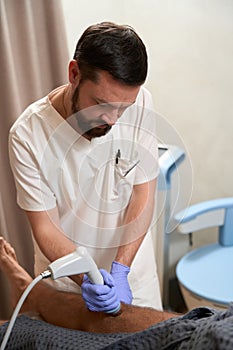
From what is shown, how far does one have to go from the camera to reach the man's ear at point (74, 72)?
1.27 m

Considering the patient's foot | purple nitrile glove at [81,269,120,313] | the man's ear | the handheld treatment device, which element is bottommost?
the patient's foot

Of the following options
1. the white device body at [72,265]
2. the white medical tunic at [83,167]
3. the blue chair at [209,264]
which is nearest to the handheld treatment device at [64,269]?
the white device body at [72,265]

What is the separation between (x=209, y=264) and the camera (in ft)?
6.88

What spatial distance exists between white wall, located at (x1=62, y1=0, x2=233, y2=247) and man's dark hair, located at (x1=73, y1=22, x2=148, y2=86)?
94 cm

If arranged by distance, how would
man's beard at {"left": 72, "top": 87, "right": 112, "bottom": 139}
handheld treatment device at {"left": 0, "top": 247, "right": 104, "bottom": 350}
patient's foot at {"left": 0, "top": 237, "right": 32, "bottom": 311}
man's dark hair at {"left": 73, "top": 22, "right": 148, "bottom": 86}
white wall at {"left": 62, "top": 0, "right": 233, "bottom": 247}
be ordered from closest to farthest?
1. handheld treatment device at {"left": 0, "top": 247, "right": 104, "bottom": 350}
2. man's dark hair at {"left": 73, "top": 22, "right": 148, "bottom": 86}
3. man's beard at {"left": 72, "top": 87, "right": 112, "bottom": 139}
4. patient's foot at {"left": 0, "top": 237, "right": 32, "bottom": 311}
5. white wall at {"left": 62, "top": 0, "right": 233, "bottom": 247}

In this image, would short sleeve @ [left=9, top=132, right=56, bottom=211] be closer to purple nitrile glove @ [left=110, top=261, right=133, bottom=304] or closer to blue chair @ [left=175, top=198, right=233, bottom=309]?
purple nitrile glove @ [left=110, top=261, right=133, bottom=304]

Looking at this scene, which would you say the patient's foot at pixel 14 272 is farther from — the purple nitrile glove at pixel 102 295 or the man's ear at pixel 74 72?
the man's ear at pixel 74 72

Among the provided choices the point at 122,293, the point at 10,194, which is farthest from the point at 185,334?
the point at 10,194

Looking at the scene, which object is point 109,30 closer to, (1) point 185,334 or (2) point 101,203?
(2) point 101,203

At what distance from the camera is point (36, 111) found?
141 cm

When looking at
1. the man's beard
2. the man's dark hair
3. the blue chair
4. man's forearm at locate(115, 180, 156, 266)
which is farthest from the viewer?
the blue chair

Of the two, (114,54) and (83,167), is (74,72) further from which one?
(83,167)

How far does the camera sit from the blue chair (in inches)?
74.7

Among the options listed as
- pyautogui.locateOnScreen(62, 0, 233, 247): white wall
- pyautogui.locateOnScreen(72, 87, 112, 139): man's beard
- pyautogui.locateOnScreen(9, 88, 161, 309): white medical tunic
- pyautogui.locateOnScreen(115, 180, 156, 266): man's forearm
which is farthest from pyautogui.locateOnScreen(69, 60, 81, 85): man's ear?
pyautogui.locateOnScreen(62, 0, 233, 247): white wall
